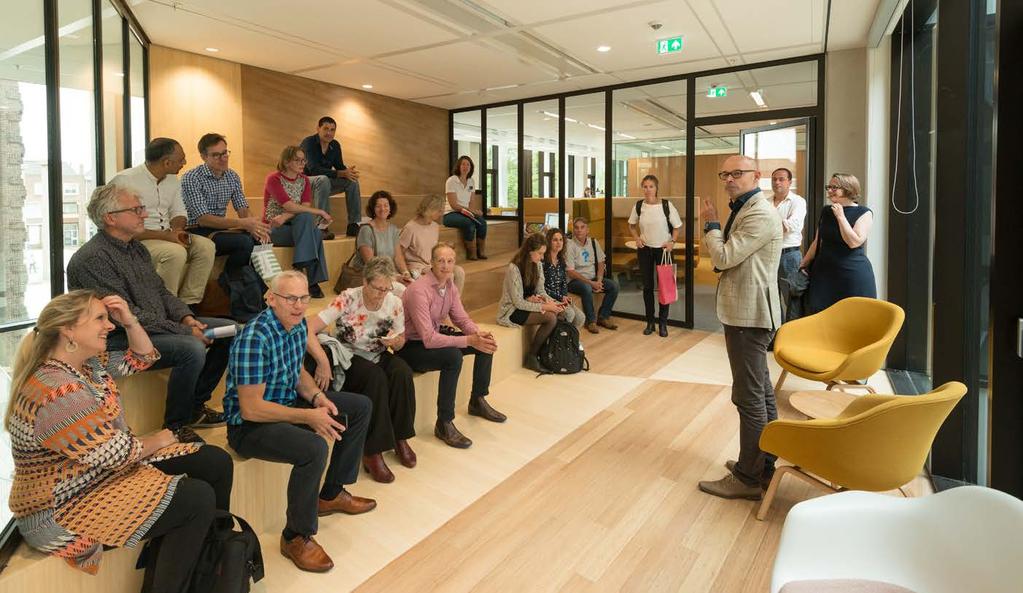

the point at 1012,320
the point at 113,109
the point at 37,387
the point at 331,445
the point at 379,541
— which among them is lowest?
the point at 379,541

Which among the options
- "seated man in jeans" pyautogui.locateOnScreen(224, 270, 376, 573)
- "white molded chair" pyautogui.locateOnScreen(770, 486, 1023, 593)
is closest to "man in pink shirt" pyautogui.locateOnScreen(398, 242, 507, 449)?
"seated man in jeans" pyautogui.locateOnScreen(224, 270, 376, 573)

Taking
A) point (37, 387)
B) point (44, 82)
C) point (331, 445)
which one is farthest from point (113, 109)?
point (37, 387)

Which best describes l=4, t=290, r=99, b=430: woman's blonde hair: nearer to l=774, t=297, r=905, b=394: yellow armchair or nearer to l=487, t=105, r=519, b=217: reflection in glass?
l=774, t=297, r=905, b=394: yellow armchair

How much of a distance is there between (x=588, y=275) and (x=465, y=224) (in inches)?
64.2

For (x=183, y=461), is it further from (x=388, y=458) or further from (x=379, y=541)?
(x=388, y=458)

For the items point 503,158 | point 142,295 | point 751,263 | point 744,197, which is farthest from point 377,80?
point 751,263

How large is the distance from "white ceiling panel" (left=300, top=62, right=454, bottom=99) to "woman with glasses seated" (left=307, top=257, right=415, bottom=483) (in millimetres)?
3954

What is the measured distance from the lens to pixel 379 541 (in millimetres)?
2896

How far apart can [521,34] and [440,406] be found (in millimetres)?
3425

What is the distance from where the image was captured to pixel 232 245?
457cm

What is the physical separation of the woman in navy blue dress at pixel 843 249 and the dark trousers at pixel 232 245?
4.22 meters

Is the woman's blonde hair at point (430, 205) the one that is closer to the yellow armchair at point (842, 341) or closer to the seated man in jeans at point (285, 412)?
the seated man in jeans at point (285, 412)

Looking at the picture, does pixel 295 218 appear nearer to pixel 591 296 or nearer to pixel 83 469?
pixel 591 296

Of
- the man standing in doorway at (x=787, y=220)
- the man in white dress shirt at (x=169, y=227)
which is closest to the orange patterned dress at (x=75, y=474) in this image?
the man in white dress shirt at (x=169, y=227)
